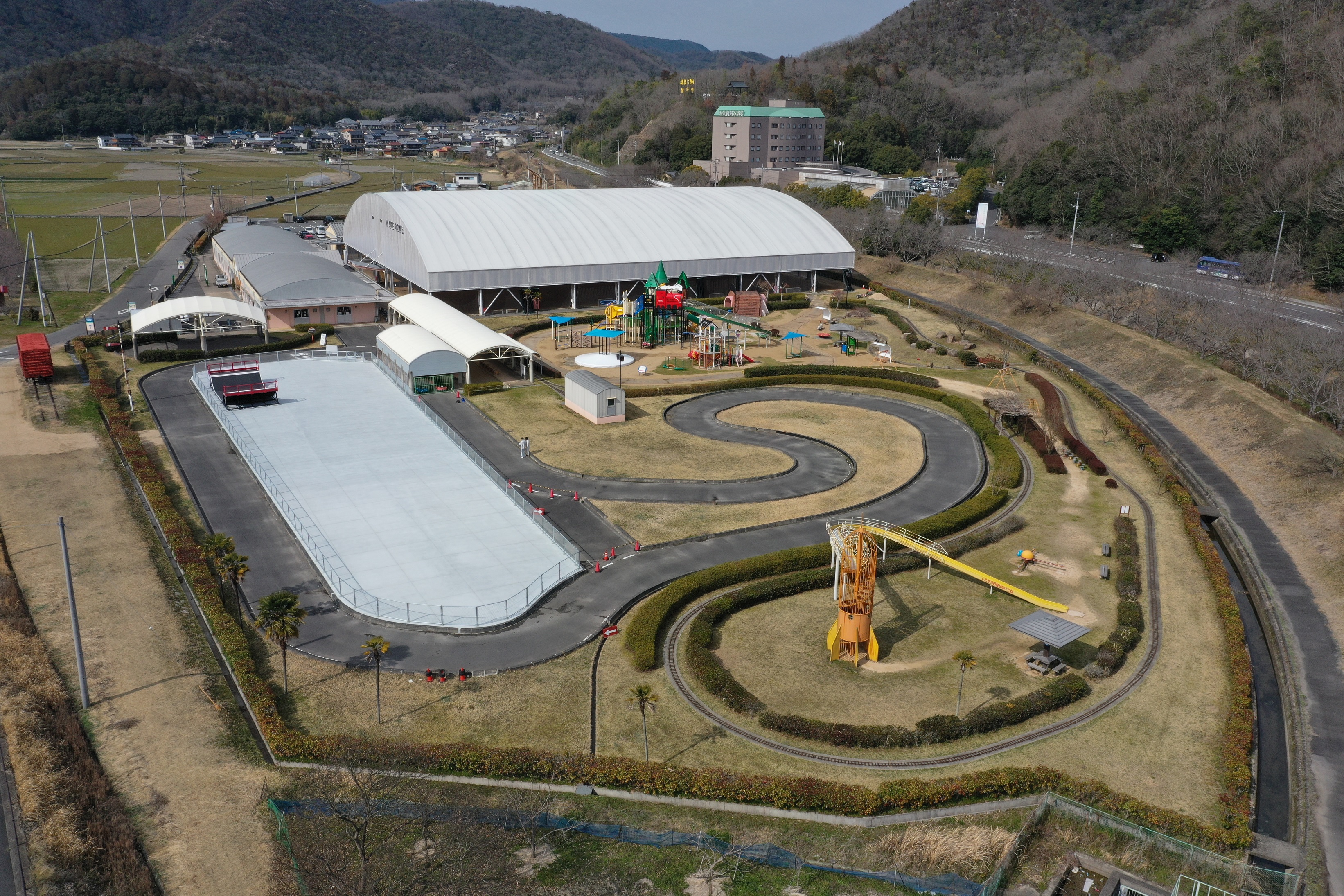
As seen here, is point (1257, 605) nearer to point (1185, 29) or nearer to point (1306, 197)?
point (1306, 197)

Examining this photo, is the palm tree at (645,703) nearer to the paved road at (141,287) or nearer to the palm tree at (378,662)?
the palm tree at (378,662)

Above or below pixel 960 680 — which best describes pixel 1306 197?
above

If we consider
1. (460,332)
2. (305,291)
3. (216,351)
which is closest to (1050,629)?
(460,332)

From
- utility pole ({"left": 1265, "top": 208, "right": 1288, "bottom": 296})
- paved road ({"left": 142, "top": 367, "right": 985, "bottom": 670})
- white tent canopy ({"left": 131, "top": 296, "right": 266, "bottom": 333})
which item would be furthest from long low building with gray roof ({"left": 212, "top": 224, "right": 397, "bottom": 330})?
utility pole ({"left": 1265, "top": 208, "right": 1288, "bottom": 296})

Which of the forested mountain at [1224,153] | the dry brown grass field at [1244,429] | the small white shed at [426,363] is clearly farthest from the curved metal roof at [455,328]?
the forested mountain at [1224,153]

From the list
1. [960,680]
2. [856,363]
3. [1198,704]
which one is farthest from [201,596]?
[856,363]

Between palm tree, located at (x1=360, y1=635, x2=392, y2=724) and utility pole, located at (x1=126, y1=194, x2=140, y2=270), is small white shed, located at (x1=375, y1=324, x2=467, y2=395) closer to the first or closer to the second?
palm tree, located at (x1=360, y1=635, x2=392, y2=724)

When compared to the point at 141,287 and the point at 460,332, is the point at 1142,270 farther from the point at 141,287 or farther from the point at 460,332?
the point at 141,287
